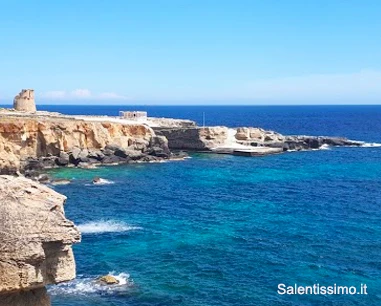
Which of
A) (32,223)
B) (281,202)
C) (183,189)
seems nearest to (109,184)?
(183,189)

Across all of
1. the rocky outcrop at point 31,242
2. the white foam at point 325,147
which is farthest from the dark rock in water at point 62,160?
the rocky outcrop at point 31,242

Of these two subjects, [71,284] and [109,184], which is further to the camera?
[109,184]

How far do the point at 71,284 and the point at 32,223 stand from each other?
15.6 metres

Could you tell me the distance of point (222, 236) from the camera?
37.5 m

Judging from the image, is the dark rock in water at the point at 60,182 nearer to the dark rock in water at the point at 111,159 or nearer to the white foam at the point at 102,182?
the white foam at the point at 102,182

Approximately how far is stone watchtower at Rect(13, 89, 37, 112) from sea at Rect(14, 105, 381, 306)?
110ft

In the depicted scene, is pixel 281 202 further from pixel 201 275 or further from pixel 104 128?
pixel 104 128

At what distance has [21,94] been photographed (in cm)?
9406

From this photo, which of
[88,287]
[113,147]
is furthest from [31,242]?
[113,147]

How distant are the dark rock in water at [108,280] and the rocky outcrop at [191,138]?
2455 inches

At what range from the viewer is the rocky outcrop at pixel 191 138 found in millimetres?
90375

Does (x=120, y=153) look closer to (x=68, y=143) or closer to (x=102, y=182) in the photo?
(x=68, y=143)

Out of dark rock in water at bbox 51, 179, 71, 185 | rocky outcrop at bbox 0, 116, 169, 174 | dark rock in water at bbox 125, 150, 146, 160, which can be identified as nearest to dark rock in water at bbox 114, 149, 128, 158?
rocky outcrop at bbox 0, 116, 169, 174

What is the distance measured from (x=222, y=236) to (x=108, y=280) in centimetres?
1161
